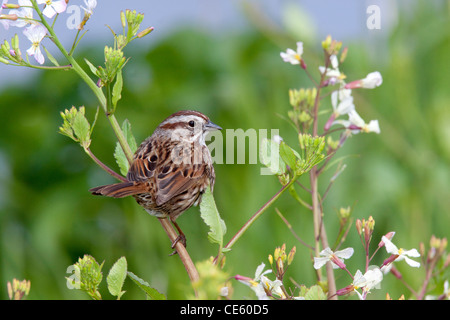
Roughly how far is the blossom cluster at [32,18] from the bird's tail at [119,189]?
19cm

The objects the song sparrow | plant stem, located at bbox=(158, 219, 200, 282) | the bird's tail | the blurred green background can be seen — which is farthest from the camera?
the blurred green background

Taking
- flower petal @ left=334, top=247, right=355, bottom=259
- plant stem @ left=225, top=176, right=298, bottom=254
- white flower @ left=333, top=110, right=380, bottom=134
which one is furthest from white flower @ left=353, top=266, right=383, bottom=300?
white flower @ left=333, top=110, right=380, bottom=134

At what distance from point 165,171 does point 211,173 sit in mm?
81

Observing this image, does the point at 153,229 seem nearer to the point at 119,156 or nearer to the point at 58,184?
the point at 58,184

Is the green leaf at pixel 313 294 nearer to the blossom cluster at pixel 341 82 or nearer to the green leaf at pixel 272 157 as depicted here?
the green leaf at pixel 272 157

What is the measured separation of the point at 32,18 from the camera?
63 centimetres

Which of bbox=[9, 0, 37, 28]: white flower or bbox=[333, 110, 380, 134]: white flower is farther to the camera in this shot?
bbox=[333, 110, 380, 134]: white flower

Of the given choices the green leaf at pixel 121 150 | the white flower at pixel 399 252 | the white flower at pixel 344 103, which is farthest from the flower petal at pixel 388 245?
the green leaf at pixel 121 150

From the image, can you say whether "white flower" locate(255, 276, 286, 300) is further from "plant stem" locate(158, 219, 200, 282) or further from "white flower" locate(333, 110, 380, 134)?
"white flower" locate(333, 110, 380, 134)

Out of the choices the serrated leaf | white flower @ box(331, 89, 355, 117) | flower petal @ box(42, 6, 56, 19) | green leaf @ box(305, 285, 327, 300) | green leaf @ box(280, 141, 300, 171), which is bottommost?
green leaf @ box(305, 285, 327, 300)

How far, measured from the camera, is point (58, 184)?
2736mm

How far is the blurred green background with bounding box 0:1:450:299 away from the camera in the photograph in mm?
2109

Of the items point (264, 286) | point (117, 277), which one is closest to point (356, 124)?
point (264, 286)
